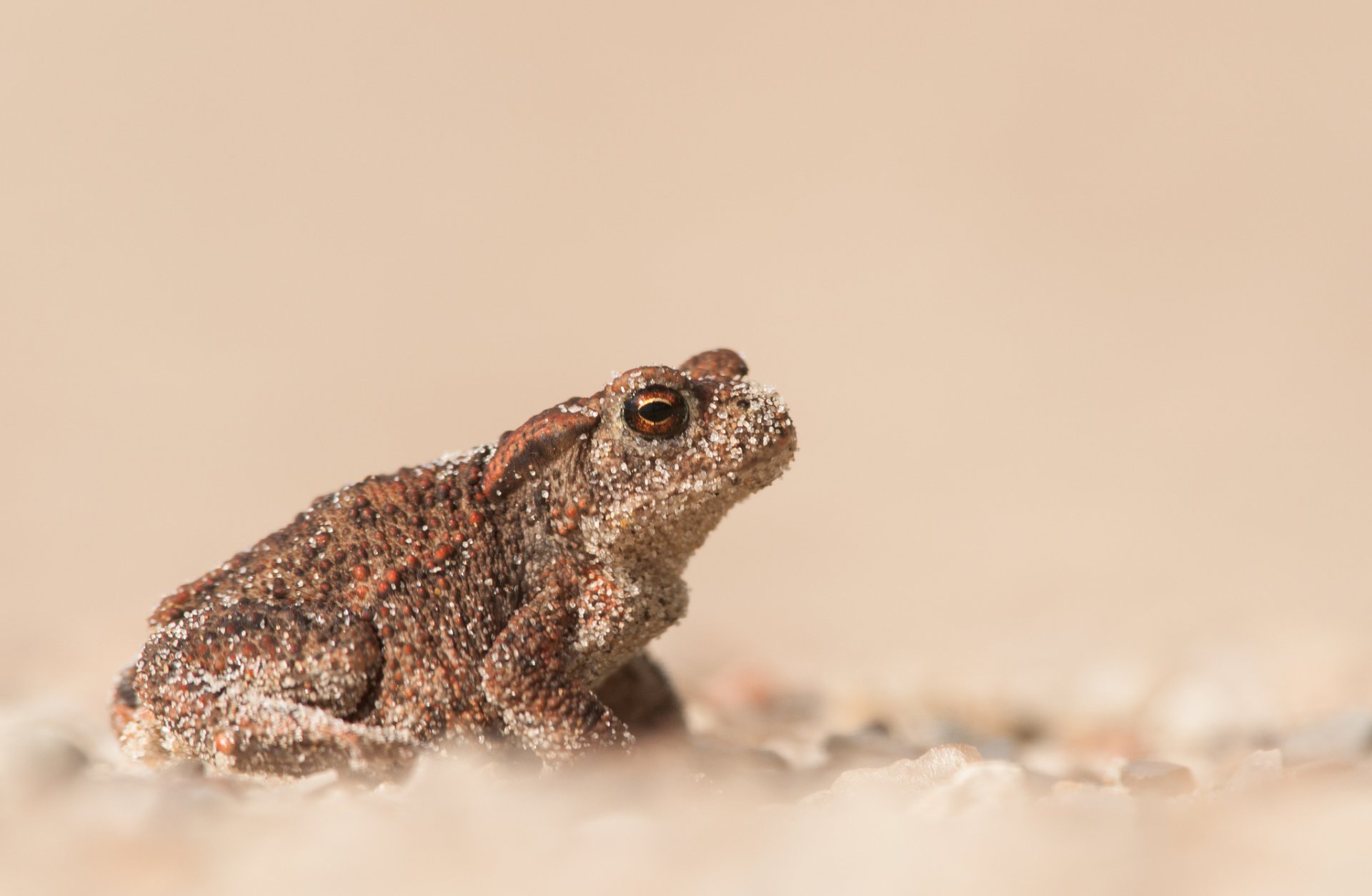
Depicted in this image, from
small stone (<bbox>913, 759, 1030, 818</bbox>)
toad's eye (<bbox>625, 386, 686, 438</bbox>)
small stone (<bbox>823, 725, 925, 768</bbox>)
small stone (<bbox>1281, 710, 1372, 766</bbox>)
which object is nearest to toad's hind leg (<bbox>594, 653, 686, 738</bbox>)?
small stone (<bbox>823, 725, 925, 768</bbox>)

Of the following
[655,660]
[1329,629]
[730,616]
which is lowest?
[655,660]

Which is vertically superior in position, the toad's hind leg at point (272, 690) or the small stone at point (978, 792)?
the toad's hind leg at point (272, 690)

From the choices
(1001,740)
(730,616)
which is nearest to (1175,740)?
(1001,740)

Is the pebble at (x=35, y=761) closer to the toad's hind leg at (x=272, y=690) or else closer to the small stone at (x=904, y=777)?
the toad's hind leg at (x=272, y=690)

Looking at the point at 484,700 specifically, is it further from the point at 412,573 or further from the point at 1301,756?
the point at 1301,756

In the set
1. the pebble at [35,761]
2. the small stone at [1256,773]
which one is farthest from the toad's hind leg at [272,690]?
the small stone at [1256,773]

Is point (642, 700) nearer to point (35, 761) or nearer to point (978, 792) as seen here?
point (978, 792)
